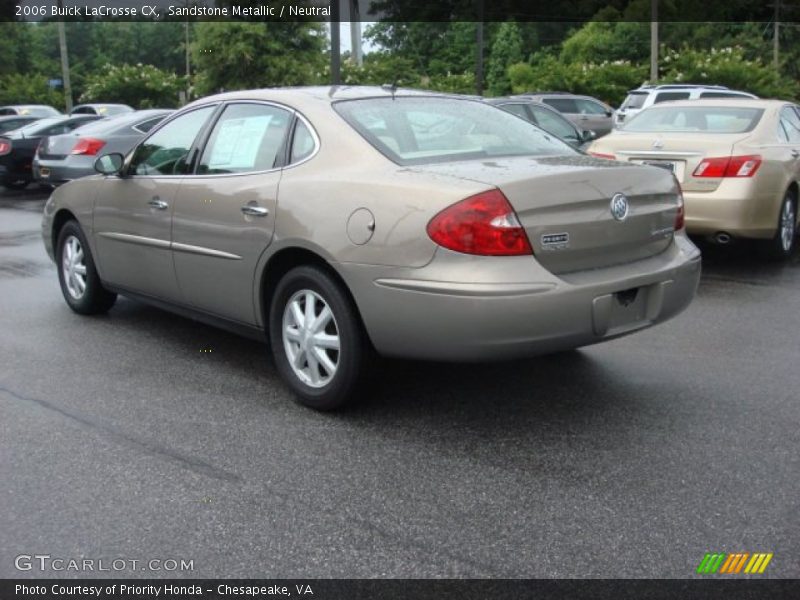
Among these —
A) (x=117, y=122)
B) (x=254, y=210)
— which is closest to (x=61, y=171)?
(x=117, y=122)

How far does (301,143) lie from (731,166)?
4365 millimetres

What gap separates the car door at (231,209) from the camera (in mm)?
4637

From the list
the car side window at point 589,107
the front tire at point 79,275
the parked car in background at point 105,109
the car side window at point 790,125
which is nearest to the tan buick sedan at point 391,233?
the front tire at point 79,275

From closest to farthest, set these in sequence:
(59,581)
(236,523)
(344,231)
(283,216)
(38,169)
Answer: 1. (59,581)
2. (236,523)
3. (344,231)
4. (283,216)
5. (38,169)

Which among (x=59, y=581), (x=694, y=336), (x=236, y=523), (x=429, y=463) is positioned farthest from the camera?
(x=694, y=336)

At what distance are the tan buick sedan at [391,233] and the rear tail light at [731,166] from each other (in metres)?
2.96

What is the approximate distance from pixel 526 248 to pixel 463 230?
0.29 metres

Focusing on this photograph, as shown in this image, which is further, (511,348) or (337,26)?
(337,26)

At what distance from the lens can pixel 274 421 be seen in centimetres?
434

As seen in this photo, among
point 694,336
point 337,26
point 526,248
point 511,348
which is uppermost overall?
point 337,26

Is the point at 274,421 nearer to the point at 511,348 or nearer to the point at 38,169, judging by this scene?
the point at 511,348

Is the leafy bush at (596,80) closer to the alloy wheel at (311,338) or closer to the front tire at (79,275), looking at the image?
the front tire at (79,275)

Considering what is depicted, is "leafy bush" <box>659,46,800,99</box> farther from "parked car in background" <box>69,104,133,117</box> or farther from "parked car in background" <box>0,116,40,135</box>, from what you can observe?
"parked car in background" <box>0,116,40,135</box>

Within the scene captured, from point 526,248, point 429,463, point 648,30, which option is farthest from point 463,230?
point 648,30
